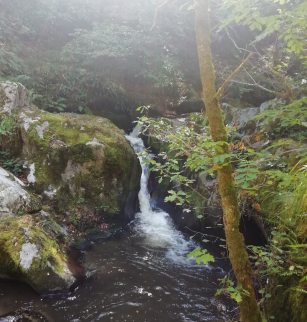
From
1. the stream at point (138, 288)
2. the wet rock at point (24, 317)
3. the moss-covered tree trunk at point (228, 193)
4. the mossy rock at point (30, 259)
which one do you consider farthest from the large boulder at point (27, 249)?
the moss-covered tree trunk at point (228, 193)

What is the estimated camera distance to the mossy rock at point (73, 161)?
23.6ft

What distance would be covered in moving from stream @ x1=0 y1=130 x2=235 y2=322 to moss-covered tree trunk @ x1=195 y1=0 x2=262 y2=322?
243 centimetres

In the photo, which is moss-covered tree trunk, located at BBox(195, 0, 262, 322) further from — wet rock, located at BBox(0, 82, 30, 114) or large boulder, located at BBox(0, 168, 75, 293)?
wet rock, located at BBox(0, 82, 30, 114)

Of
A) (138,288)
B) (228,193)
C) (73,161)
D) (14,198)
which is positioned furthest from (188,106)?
(228,193)

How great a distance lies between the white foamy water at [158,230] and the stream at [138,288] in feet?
0.10

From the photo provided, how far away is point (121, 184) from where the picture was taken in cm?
792

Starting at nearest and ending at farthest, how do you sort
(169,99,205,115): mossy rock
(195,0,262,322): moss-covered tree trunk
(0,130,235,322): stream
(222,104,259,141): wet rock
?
(195,0,262,322): moss-covered tree trunk → (0,130,235,322): stream → (222,104,259,141): wet rock → (169,99,205,115): mossy rock

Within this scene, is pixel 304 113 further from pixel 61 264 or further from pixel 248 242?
pixel 61 264

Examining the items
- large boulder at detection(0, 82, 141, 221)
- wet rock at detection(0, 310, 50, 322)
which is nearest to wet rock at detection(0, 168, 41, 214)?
large boulder at detection(0, 82, 141, 221)

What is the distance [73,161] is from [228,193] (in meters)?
5.92

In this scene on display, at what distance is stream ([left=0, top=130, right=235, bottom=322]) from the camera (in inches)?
169

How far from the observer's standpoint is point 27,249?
477 cm

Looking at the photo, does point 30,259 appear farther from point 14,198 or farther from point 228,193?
point 228,193

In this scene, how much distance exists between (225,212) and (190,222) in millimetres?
5322
